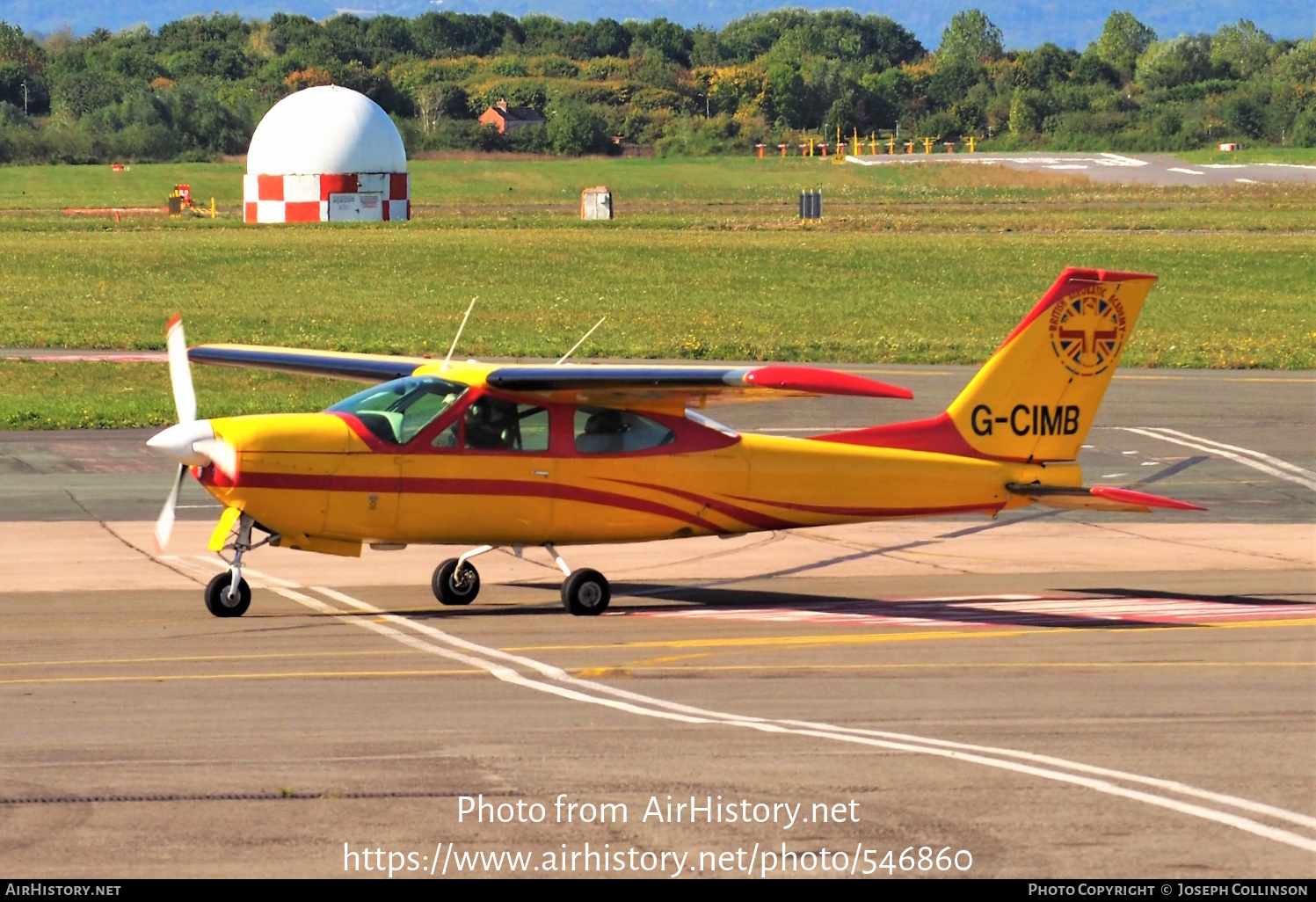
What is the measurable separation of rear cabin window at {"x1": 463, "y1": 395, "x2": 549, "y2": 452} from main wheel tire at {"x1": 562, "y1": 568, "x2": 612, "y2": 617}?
1.12 m

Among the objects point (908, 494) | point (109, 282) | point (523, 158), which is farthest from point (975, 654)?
point (523, 158)

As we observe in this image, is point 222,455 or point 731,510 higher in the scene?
point 222,455

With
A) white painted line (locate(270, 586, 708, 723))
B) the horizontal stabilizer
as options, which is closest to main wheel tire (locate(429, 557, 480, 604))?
white painted line (locate(270, 586, 708, 723))

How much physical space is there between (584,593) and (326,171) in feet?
205

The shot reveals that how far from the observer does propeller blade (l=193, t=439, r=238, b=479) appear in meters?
13.9

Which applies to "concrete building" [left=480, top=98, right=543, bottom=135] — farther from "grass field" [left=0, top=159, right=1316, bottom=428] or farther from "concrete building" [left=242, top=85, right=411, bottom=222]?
"concrete building" [left=242, top=85, right=411, bottom=222]

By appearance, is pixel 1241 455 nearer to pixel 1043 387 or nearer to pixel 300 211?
pixel 1043 387

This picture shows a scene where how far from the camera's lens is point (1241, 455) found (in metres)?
A: 24.6

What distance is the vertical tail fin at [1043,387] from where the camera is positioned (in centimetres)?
1605

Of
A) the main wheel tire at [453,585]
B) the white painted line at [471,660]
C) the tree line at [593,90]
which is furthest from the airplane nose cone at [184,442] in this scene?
the tree line at [593,90]

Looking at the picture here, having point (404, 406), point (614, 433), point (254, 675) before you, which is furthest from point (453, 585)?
point (254, 675)

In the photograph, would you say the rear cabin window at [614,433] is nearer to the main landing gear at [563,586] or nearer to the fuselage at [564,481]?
the fuselage at [564,481]

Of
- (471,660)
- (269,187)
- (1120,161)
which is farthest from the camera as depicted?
(1120,161)

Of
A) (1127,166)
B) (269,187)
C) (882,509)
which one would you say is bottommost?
(882,509)
